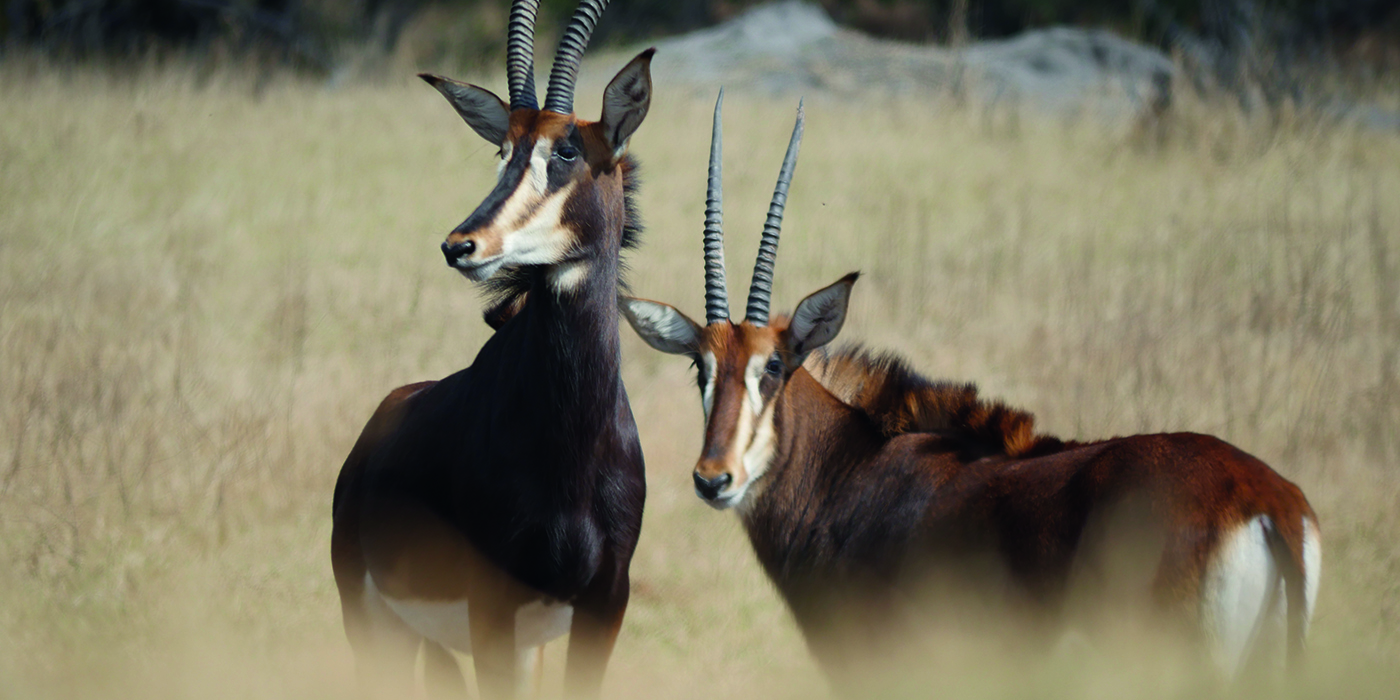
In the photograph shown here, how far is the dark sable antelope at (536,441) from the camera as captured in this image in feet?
13.8

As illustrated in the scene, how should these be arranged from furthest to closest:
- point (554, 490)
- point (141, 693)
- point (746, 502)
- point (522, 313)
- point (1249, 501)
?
point (141, 693), point (746, 502), point (522, 313), point (554, 490), point (1249, 501)

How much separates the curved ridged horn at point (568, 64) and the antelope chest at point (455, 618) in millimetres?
1773

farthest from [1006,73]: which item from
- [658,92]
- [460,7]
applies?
[460,7]

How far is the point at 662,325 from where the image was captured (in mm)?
4934

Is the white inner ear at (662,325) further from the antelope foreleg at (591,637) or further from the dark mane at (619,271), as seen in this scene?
the antelope foreleg at (591,637)

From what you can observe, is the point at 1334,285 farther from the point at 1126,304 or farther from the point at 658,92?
the point at 658,92

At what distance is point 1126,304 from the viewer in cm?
998

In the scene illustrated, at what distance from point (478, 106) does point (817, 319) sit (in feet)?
5.04

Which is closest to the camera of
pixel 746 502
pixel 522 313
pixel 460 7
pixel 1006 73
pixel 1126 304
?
pixel 522 313

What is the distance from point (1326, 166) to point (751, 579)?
30.3ft

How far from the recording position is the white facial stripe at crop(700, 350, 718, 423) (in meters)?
4.67

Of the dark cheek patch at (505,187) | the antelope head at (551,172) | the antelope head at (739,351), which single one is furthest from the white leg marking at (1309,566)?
the dark cheek patch at (505,187)

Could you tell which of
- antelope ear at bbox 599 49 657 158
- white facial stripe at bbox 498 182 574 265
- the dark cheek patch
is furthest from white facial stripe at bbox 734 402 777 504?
the dark cheek patch

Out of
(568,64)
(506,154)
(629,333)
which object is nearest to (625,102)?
(568,64)
